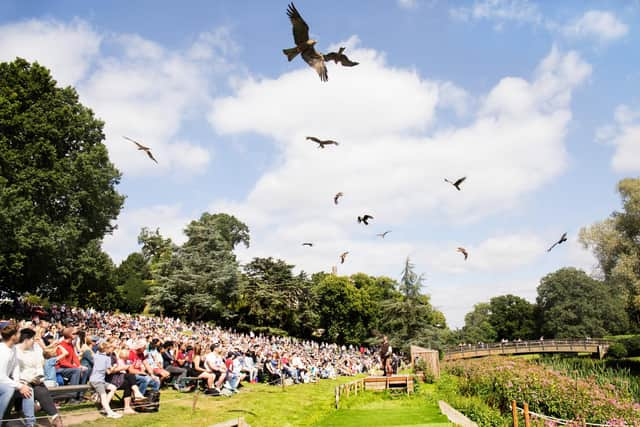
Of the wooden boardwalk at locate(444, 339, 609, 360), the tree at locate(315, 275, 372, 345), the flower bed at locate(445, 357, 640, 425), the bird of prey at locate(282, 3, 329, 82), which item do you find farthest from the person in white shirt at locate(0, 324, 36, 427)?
the tree at locate(315, 275, 372, 345)

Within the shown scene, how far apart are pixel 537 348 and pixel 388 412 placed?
140 ft

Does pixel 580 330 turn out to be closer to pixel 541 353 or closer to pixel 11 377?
pixel 541 353

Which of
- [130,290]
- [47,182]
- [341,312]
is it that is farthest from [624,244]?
[130,290]

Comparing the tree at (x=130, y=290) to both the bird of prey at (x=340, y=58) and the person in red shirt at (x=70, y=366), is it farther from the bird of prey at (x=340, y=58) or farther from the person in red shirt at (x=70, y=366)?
the bird of prey at (x=340, y=58)

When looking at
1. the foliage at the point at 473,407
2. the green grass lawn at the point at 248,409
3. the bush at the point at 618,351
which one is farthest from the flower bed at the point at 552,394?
the bush at the point at 618,351

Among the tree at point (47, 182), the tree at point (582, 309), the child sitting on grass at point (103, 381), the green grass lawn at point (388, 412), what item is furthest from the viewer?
the tree at point (582, 309)

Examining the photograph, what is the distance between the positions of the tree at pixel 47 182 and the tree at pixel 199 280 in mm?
15292

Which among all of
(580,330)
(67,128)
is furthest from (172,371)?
(580,330)

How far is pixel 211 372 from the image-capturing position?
12.9 meters

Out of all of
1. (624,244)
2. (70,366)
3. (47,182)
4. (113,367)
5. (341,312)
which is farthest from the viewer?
(341,312)

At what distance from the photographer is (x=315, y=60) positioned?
7305 millimetres

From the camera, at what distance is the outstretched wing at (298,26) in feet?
22.7

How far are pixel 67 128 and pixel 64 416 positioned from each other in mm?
25282

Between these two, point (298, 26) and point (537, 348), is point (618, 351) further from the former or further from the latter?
point (298, 26)
